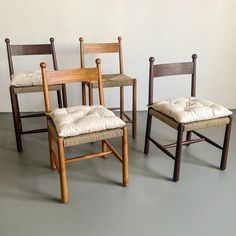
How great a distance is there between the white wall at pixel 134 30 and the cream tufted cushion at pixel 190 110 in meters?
1.21

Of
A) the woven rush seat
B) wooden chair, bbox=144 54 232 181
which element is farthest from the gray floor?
the woven rush seat

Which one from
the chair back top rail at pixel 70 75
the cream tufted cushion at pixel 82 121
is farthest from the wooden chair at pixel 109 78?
the cream tufted cushion at pixel 82 121

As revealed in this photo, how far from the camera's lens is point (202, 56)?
128 inches

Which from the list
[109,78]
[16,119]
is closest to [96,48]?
[109,78]

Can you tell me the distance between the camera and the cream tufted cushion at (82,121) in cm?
170

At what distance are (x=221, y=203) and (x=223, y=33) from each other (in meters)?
2.12

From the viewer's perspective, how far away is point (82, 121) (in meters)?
1.75

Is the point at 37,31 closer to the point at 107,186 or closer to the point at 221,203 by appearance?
the point at 107,186

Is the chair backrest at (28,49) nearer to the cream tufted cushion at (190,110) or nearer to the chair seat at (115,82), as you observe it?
the chair seat at (115,82)

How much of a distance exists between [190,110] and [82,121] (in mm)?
772

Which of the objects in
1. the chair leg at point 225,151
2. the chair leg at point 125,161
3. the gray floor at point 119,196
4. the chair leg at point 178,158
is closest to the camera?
the gray floor at point 119,196

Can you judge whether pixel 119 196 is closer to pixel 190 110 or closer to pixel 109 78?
pixel 190 110

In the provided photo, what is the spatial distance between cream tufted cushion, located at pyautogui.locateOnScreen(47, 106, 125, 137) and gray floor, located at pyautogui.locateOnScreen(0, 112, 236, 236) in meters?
0.47

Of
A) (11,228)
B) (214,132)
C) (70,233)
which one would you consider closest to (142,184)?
(70,233)
